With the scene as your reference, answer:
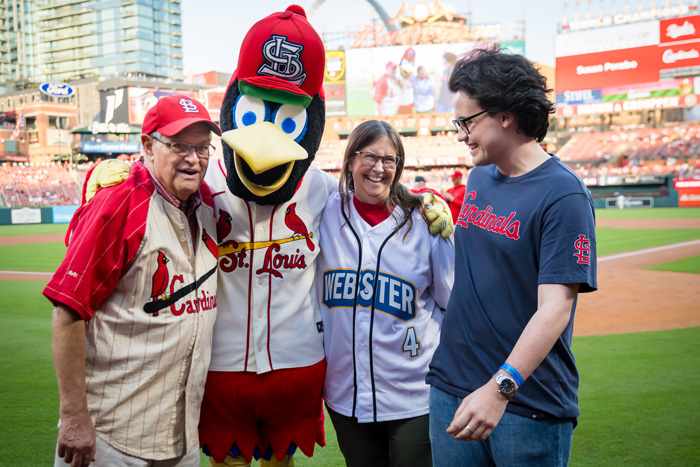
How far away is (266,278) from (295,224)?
0.98 ft

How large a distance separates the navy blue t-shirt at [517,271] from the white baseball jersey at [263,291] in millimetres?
801

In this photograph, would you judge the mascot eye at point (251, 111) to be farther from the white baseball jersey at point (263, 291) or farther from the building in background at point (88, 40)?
the building in background at point (88, 40)

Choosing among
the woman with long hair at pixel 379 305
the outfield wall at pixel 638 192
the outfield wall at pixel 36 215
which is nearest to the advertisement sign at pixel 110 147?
the outfield wall at pixel 36 215

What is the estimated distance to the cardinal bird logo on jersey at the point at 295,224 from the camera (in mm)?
2744

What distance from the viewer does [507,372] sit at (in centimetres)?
168

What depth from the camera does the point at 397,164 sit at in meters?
2.91

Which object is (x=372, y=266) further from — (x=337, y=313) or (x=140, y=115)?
(x=140, y=115)

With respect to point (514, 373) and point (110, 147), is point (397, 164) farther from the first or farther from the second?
point (110, 147)

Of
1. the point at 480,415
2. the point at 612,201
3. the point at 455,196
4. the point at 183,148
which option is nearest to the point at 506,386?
the point at 480,415

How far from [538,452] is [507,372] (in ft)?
1.18

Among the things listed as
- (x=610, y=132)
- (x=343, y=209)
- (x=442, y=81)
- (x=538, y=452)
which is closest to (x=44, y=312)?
(x=343, y=209)

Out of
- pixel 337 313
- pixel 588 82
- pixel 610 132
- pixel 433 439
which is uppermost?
pixel 588 82

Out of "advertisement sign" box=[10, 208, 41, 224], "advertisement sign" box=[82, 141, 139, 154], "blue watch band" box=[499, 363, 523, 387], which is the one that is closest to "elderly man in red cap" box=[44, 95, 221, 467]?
"blue watch band" box=[499, 363, 523, 387]

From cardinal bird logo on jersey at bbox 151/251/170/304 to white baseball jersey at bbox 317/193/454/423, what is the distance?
2.69 ft
